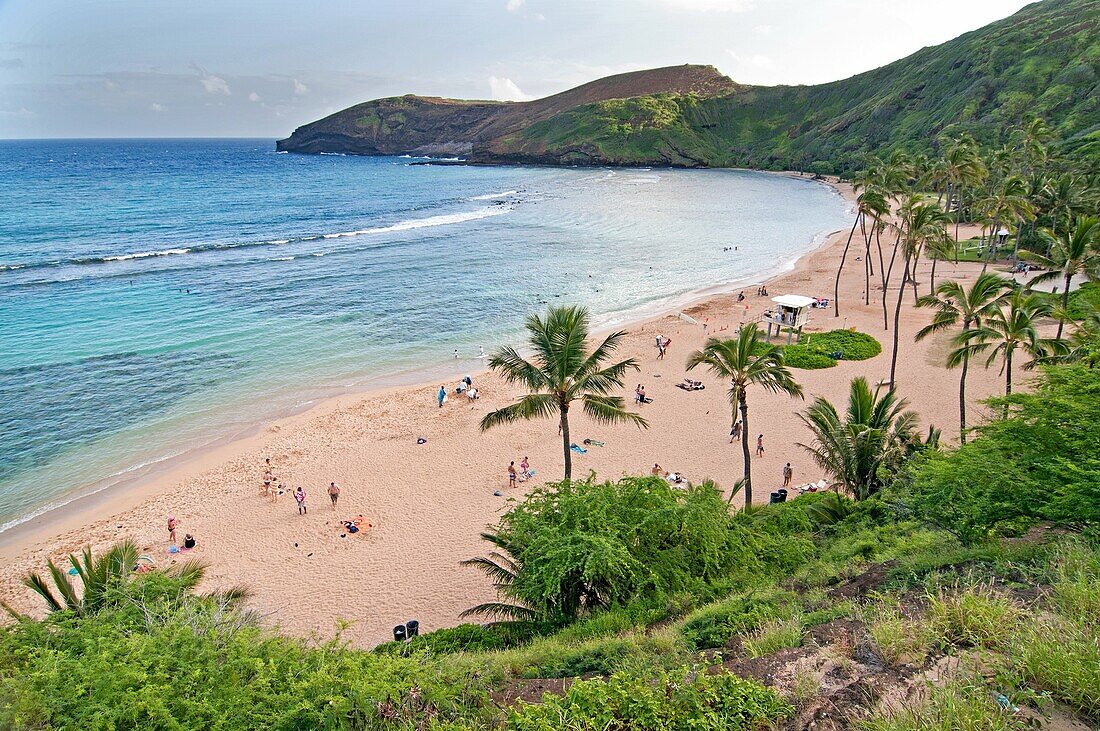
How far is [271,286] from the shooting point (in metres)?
48.8

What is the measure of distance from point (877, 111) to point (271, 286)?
135 m

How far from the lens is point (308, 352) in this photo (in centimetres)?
3603

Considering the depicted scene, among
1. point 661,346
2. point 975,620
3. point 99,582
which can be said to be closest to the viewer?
point 975,620

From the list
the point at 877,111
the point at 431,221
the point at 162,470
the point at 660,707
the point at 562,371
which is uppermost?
the point at 877,111

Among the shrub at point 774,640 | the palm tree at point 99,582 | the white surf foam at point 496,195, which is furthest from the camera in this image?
the white surf foam at point 496,195

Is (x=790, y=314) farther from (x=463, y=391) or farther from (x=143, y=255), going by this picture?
(x=143, y=255)

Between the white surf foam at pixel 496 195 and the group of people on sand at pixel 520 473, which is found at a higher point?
the white surf foam at pixel 496 195

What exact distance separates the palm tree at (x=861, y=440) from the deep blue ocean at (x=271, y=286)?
2356cm

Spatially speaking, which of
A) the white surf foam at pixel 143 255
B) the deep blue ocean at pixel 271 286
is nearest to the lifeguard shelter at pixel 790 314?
the deep blue ocean at pixel 271 286

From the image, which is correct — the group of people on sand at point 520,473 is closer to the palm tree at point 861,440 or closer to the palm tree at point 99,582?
the palm tree at point 861,440

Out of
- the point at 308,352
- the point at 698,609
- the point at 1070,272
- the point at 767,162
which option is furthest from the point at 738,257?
the point at 767,162

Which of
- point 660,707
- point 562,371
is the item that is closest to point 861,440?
point 562,371

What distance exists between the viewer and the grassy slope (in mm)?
88312

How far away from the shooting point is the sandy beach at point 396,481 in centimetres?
1741
